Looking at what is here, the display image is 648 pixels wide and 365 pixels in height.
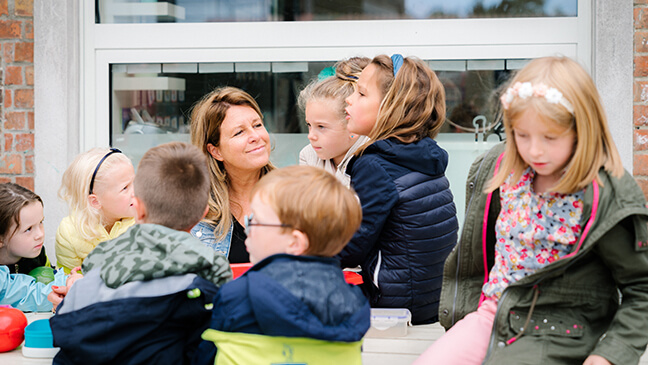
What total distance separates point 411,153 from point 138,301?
3.49 feet

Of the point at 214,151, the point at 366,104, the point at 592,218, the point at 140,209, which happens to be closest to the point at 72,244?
the point at 214,151

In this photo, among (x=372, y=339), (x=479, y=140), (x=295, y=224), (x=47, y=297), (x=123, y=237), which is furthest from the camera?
(x=479, y=140)

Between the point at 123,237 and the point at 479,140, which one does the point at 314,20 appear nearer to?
the point at 479,140

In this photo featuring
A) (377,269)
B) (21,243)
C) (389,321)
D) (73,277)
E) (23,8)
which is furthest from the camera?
(23,8)

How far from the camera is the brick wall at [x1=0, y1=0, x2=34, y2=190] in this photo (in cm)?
409

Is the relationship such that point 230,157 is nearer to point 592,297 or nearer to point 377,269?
point 377,269

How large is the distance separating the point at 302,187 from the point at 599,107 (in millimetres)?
811

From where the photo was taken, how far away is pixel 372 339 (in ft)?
7.82

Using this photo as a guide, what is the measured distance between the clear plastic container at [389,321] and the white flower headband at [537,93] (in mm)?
860

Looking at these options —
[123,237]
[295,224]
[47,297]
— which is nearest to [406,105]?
[295,224]

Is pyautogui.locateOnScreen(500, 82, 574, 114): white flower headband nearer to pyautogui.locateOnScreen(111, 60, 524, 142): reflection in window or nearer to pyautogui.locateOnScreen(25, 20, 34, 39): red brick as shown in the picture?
pyautogui.locateOnScreen(111, 60, 524, 142): reflection in window

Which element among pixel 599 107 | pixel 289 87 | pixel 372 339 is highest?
pixel 289 87

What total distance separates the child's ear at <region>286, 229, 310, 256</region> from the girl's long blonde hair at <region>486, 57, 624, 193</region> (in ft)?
2.12

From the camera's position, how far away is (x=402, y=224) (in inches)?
94.5
